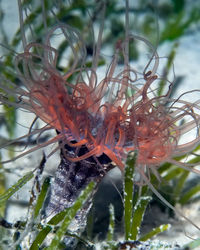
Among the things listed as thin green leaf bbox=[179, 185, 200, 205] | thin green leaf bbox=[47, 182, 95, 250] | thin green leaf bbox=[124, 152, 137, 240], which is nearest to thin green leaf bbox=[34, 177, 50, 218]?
thin green leaf bbox=[47, 182, 95, 250]

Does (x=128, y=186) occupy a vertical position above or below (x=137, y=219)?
above

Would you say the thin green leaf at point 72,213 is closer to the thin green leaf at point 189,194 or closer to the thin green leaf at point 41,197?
the thin green leaf at point 41,197

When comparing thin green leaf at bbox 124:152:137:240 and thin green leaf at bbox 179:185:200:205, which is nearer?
thin green leaf at bbox 124:152:137:240

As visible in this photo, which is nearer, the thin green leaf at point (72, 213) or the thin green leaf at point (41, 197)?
the thin green leaf at point (72, 213)

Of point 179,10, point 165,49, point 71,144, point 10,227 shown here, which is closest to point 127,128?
point 71,144

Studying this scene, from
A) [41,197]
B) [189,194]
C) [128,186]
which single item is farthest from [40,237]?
[189,194]

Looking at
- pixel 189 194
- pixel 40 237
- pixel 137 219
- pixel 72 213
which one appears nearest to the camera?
pixel 72 213

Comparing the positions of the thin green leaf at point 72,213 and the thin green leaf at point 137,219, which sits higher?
the thin green leaf at point 72,213

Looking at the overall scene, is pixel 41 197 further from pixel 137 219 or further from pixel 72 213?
pixel 137 219

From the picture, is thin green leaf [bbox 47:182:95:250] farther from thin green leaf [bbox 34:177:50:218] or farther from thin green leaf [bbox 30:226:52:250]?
thin green leaf [bbox 34:177:50:218]

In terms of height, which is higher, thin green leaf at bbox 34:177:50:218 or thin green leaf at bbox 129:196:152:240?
thin green leaf at bbox 34:177:50:218

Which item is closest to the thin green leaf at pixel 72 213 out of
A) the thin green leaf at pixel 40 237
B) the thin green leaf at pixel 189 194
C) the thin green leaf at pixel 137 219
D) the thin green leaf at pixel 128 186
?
the thin green leaf at pixel 40 237

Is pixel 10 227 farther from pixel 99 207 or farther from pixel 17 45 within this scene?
pixel 17 45

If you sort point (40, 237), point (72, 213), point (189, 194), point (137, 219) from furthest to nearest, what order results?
point (189, 194)
point (137, 219)
point (40, 237)
point (72, 213)
